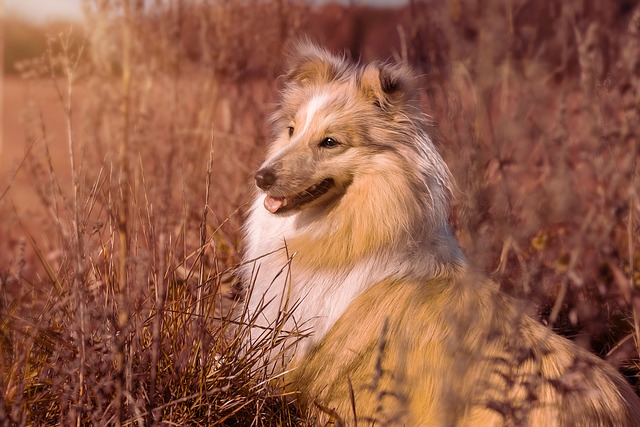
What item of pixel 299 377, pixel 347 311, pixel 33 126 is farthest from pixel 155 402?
pixel 33 126

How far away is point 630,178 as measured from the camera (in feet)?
8.40

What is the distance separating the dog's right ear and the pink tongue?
2.23ft

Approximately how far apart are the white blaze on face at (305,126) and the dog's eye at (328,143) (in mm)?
89

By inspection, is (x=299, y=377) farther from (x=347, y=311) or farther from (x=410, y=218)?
(x=410, y=218)

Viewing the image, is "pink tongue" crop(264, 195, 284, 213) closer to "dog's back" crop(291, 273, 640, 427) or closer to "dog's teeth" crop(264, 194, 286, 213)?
"dog's teeth" crop(264, 194, 286, 213)

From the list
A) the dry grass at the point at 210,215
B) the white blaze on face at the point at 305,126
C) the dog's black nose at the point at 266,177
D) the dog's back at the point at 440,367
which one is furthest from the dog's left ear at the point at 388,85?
the dog's back at the point at 440,367

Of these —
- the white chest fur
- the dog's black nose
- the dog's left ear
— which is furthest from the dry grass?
the dog's left ear

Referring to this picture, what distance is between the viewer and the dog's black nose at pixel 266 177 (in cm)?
318

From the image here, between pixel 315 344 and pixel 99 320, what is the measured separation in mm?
840

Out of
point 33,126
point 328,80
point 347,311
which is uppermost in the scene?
point 328,80

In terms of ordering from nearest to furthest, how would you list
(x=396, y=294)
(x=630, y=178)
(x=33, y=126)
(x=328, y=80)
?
(x=630, y=178), (x=396, y=294), (x=328, y=80), (x=33, y=126)

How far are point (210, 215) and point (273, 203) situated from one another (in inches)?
66.3

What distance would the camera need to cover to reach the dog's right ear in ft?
11.8

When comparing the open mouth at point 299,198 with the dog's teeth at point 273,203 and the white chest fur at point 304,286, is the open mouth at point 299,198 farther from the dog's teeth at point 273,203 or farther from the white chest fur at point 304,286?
the white chest fur at point 304,286
